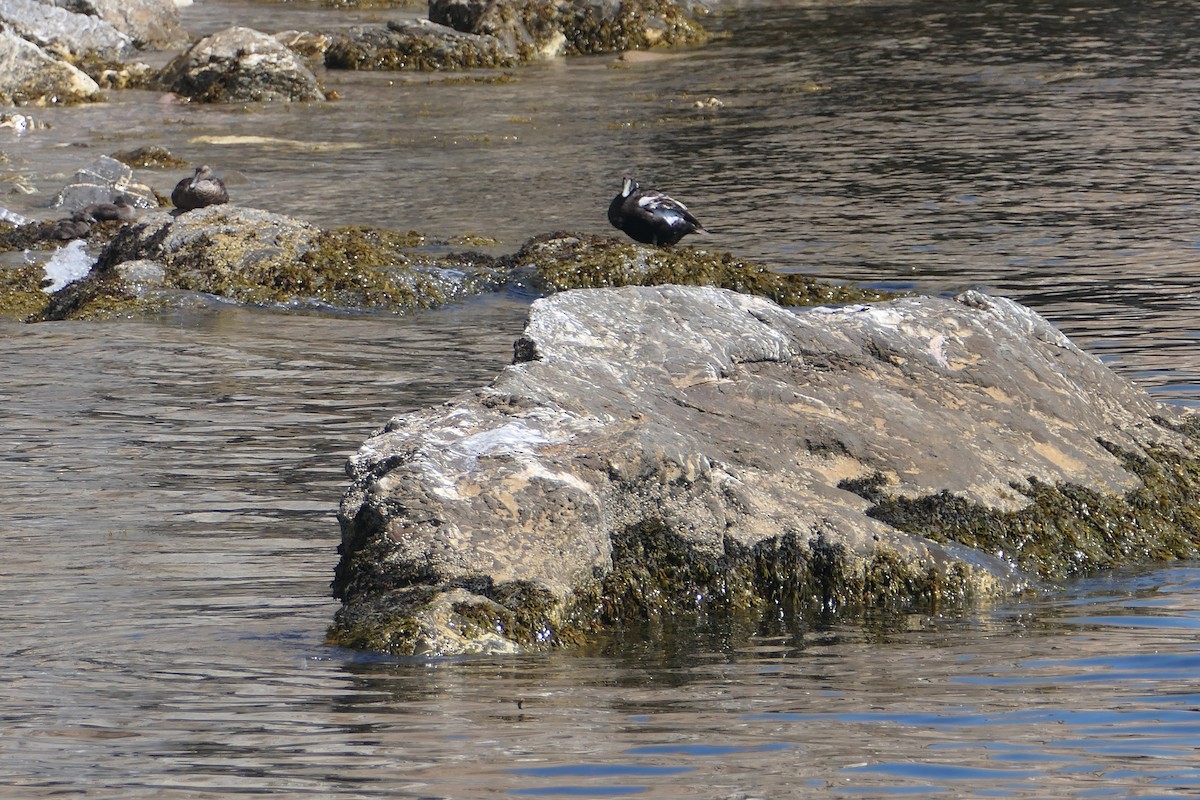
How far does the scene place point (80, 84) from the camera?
23.2 m

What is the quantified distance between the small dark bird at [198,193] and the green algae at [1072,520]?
365 inches

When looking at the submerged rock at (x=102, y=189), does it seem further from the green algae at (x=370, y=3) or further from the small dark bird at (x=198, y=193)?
the green algae at (x=370, y=3)

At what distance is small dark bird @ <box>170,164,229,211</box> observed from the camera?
46.2ft

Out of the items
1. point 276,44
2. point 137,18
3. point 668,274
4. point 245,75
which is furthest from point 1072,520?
point 137,18

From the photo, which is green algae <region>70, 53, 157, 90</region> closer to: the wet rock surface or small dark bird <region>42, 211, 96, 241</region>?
the wet rock surface

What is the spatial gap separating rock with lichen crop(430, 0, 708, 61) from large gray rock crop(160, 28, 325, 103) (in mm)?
5226

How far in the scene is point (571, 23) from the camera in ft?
95.6

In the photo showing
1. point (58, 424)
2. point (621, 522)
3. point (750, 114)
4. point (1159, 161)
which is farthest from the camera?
point (750, 114)

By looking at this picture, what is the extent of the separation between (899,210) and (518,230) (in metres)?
3.69

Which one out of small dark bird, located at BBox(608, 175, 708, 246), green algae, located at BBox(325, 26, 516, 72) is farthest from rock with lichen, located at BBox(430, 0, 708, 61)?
small dark bird, located at BBox(608, 175, 708, 246)

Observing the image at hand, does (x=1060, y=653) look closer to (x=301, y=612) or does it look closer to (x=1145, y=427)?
(x=1145, y=427)

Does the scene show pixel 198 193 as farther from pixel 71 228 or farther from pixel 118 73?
pixel 118 73

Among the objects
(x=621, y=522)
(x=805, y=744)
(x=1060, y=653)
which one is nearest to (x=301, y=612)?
(x=621, y=522)

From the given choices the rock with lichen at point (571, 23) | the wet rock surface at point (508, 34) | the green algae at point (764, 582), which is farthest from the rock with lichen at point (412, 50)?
the green algae at point (764, 582)
